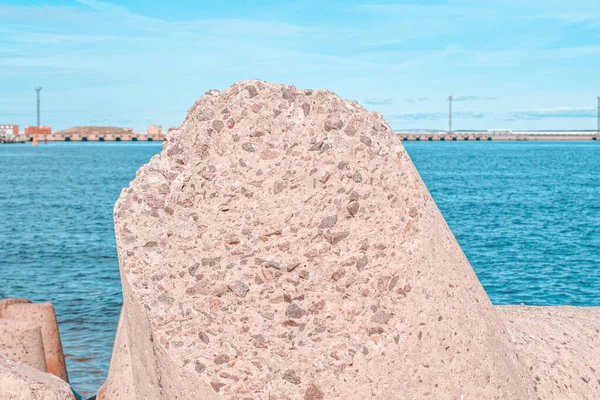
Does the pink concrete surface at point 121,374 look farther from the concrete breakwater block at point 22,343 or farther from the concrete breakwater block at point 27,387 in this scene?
A: the concrete breakwater block at point 22,343

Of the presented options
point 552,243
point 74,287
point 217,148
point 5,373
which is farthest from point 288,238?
point 552,243

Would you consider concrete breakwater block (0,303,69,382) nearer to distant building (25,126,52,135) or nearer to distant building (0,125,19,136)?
distant building (0,125,19,136)

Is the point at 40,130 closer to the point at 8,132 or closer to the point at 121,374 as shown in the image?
the point at 8,132

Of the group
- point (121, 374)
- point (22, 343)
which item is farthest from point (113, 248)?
point (121, 374)

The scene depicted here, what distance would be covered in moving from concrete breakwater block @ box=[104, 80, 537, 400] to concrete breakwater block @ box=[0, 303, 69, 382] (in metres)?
5.09

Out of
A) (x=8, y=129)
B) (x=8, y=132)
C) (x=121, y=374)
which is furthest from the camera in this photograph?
(x=8, y=129)

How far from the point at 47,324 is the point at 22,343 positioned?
1216mm

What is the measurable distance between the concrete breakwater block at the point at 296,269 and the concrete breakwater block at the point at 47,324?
16.7ft

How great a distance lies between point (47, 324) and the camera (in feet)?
29.2

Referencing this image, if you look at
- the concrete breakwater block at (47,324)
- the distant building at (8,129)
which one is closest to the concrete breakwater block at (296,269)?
the concrete breakwater block at (47,324)

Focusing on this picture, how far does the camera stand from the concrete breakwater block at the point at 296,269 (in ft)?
12.1

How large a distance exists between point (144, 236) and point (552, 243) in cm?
2238

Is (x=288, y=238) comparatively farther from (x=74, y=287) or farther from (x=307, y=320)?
(x=74, y=287)

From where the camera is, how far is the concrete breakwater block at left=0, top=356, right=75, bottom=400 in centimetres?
538
